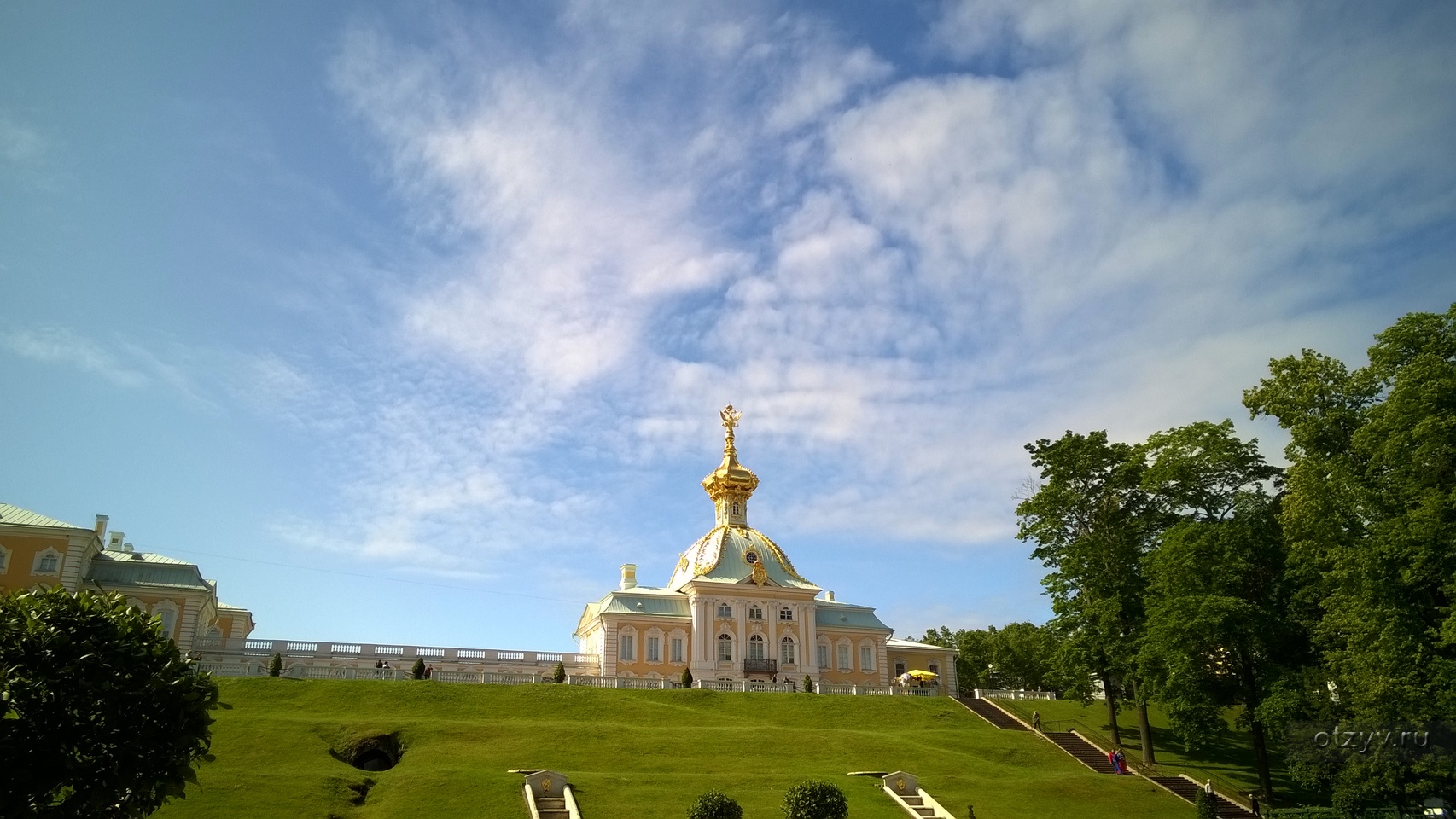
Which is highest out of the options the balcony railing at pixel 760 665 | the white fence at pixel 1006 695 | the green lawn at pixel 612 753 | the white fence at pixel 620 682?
the balcony railing at pixel 760 665

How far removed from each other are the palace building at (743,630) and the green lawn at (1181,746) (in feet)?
38.8

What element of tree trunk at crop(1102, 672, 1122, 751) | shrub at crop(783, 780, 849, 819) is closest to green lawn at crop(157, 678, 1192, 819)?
shrub at crop(783, 780, 849, 819)

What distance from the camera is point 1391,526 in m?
31.3

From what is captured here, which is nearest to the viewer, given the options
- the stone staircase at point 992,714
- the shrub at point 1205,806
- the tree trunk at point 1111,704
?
the shrub at point 1205,806

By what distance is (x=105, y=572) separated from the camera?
53.4 m

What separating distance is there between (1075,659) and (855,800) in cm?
1525

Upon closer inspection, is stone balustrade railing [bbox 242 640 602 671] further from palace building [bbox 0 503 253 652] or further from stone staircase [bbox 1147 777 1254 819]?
stone staircase [bbox 1147 777 1254 819]

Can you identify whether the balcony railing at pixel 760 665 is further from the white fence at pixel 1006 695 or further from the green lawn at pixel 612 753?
the green lawn at pixel 612 753

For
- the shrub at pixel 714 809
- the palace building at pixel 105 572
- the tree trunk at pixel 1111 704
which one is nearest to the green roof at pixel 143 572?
the palace building at pixel 105 572

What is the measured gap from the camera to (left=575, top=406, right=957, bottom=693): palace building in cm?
6444

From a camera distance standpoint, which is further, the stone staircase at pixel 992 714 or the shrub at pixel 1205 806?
the stone staircase at pixel 992 714

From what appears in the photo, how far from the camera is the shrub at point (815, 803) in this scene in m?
26.7

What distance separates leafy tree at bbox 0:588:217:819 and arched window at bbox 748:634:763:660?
4987 cm

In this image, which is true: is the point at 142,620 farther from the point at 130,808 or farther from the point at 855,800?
the point at 855,800
